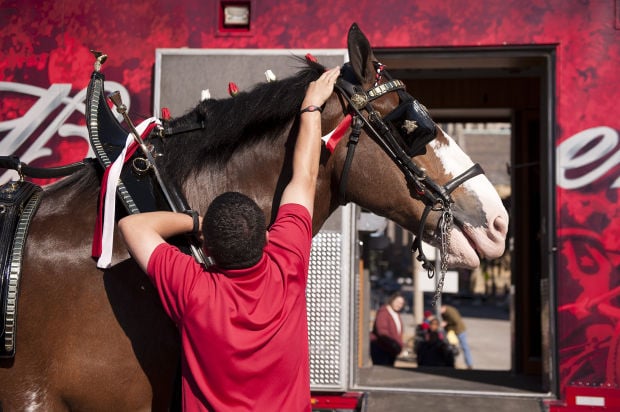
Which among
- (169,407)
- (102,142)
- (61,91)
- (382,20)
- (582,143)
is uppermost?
(382,20)

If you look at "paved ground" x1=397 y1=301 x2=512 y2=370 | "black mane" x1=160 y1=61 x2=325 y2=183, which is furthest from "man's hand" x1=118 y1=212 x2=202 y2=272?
"paved ground" x1=397 y1=301 x2=512 y2=370

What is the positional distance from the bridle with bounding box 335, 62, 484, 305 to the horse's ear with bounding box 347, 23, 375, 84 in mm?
52

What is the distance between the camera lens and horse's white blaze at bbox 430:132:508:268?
2.40 metres

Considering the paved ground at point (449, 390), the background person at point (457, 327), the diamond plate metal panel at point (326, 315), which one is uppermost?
the diamond plate metal panel at point (326, 315)

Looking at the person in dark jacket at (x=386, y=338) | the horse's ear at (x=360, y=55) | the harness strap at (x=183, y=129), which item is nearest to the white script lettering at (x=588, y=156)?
the horse's ear at (x=360, y=55)

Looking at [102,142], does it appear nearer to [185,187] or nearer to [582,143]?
[185,187]

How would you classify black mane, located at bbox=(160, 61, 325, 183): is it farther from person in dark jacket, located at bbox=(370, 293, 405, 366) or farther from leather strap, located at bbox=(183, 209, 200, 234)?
person in dark jacket, located at bbox=(370, 293, 405, 366)

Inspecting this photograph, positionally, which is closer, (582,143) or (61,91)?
(582,143)

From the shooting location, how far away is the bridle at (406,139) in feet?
7.95

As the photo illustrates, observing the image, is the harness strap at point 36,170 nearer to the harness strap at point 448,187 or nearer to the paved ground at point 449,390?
the harness strap at point 448,187

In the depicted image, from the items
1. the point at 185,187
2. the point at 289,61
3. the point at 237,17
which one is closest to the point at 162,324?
the point at 185,187

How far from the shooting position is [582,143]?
4.57 m

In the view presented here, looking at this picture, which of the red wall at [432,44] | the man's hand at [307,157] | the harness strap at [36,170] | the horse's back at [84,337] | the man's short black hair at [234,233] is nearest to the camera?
the man's short black hair at [234,233]

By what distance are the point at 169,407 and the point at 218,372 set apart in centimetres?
33
